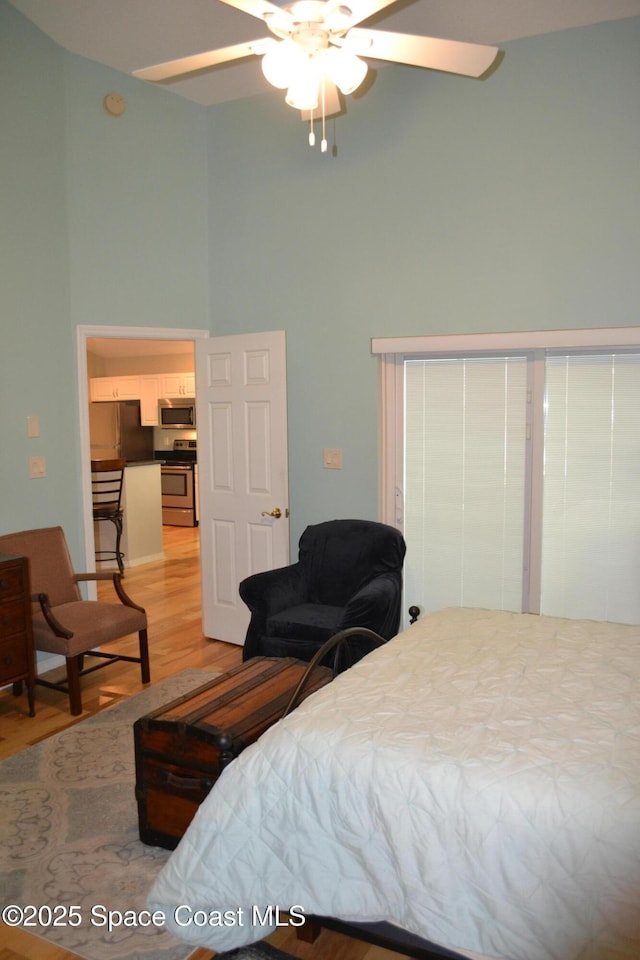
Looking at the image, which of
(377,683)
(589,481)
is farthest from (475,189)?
(377,683)

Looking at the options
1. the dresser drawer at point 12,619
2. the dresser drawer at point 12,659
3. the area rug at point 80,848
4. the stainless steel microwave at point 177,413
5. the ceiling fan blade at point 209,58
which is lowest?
the area rug at point 80,848

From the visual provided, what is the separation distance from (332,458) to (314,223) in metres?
1.43

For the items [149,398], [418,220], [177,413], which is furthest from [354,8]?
[149,398]

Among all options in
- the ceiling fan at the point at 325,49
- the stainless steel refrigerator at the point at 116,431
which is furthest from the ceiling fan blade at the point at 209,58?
the stainless steel refrigerator at the point at 116,431

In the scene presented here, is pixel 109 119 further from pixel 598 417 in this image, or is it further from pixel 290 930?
pixel 290 930

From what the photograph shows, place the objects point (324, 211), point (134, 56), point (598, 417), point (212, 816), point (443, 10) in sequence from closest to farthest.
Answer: point (212, 816)
point (443, 10)
point (598, 417)
point (134, 56)
point (324, 211)

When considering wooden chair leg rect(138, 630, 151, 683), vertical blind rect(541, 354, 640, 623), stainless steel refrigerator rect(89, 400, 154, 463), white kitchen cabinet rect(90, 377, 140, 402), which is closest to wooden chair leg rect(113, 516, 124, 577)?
wooden chair leg rect(138, 630, 151, 683)

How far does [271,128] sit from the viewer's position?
462 centimetres

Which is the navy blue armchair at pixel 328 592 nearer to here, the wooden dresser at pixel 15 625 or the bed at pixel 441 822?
the wooden dresser at pixel 15 625

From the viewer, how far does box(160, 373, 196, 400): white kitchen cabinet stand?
9445 millimetres

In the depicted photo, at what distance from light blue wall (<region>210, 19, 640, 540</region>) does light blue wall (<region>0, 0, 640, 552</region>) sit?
10 mm

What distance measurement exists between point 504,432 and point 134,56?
9.73ft

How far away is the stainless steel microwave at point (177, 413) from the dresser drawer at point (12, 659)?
5865 mm

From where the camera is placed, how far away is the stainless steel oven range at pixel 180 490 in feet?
30.6
